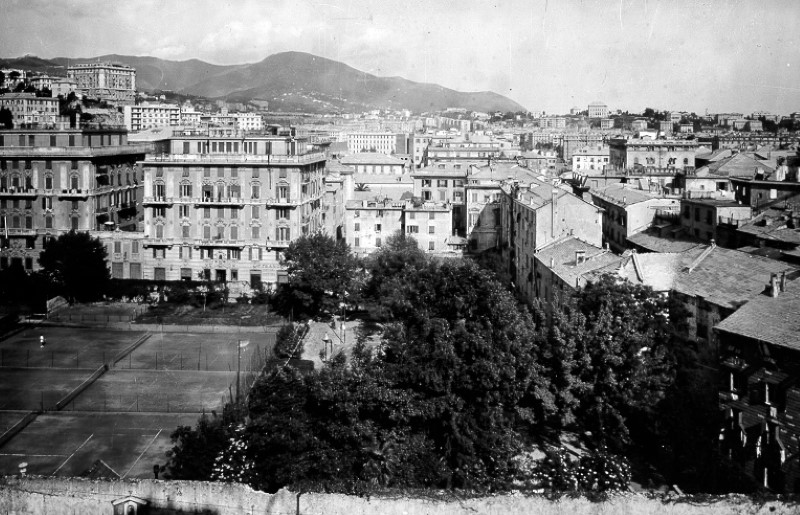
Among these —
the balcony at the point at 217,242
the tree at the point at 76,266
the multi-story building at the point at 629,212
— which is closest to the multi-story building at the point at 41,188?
the tree at the point at 76,266

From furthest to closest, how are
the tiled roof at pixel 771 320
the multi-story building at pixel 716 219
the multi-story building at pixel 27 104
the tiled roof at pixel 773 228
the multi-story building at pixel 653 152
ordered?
1. the multi-story building at pixel 27 104
2. the multi-story building at pixel 653 152
3. the multi-story building at pixel 716 219
4. the tiled roof at pixel 773 228
5. the tiled roof at pixel 771 320

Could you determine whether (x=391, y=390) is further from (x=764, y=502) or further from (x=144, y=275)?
(x=144, y=275)

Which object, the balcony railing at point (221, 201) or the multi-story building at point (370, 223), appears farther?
the multi-story building at point (370, 223)

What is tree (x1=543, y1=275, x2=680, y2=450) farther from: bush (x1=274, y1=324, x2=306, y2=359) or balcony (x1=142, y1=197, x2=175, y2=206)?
balcony (x1=142, y1=197, x2=175, y2=206)

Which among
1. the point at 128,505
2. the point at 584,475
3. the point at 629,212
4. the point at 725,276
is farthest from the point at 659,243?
the point at 128,505

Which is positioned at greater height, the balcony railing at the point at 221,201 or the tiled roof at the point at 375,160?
the tiled roof at the point at 375,160

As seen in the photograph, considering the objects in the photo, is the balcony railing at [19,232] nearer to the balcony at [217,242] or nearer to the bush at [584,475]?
the balcony at [217,242]

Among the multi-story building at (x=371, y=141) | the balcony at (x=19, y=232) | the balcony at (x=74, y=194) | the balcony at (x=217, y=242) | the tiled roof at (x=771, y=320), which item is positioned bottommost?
the tiled roof at (x=771, y=320)
